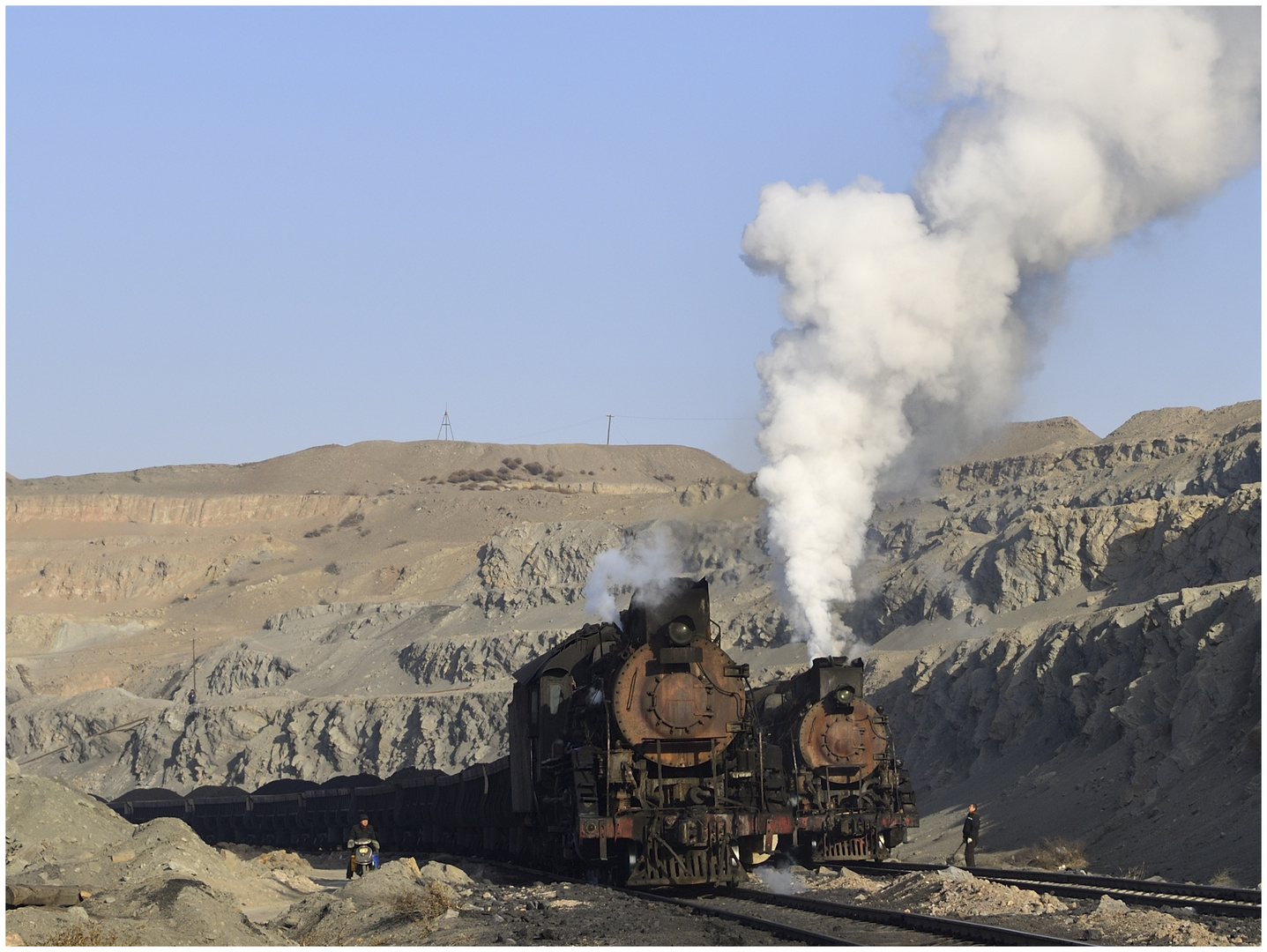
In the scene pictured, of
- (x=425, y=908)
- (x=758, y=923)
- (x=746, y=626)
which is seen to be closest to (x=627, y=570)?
(x=425, y=908)

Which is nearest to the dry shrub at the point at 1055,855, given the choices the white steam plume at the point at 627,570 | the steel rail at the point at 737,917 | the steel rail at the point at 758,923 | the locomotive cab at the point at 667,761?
the locomotive cab at the point at 667,761

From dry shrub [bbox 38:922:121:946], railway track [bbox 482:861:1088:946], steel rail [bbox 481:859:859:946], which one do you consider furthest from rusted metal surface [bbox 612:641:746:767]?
dry shrub [bbox 38:922:121:946]

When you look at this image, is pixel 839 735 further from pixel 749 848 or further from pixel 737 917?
pixel 737 917

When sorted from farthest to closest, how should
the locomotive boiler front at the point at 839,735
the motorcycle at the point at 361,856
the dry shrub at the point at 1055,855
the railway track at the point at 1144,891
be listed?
the dry shrub at the point at 1055,855, the locomotive boiler front at the point at 839,735, the motorcycle at the point at 361,856, the railway track at the point at 1144,891

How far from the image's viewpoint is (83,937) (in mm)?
17938

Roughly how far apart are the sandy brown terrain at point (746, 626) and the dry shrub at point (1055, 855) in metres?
0.64

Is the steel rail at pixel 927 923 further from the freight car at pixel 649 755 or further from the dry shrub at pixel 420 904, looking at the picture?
the dry shrub at pixel 420 904

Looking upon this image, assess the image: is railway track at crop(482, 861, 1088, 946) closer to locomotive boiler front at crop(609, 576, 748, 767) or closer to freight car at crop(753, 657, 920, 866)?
locomotive boiler front at crop(609, 576, 748, 767)

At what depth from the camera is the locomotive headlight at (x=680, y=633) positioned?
1043 inches

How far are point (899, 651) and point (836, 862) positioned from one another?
3064cm

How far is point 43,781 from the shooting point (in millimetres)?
35875

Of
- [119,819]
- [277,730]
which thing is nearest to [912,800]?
[119,819]

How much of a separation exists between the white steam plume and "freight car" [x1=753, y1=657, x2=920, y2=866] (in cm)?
423

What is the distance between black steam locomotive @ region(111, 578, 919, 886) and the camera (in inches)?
1008
